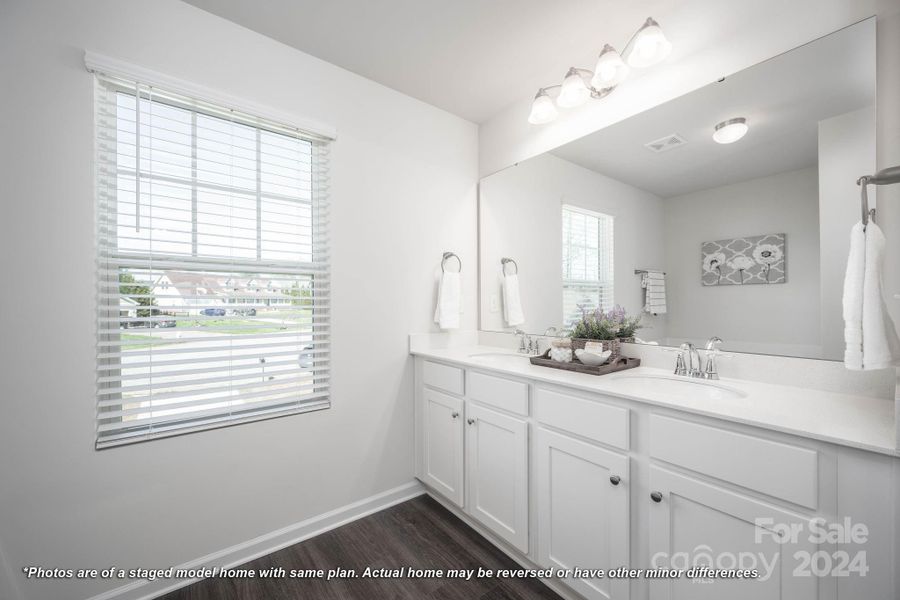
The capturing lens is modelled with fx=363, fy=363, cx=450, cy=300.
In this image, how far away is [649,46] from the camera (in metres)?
1.49

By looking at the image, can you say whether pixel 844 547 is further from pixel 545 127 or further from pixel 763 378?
pixel 545 127

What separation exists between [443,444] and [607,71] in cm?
204

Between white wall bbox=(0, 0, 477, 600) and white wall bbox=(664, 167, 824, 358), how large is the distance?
1410 millimetres

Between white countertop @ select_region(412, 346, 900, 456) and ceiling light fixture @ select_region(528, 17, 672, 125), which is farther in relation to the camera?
ceiling light fixture @ select_region(528, 17, 672, 125)

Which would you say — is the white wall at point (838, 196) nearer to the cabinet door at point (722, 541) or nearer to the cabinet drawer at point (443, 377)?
the cabinet door at point (722, 541)

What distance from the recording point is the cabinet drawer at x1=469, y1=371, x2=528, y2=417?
5.28 feet

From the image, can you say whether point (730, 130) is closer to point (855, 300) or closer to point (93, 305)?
point (855, 300)

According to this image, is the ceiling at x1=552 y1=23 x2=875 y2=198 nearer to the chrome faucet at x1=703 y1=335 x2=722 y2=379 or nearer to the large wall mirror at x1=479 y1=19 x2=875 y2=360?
the large wall mirror at x1=479 y1=19 x2=875 y2=360

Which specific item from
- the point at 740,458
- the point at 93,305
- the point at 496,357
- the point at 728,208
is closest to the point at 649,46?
the point at 728,208

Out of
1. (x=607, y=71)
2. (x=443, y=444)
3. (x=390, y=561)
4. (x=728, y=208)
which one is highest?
(x=607, y=71)

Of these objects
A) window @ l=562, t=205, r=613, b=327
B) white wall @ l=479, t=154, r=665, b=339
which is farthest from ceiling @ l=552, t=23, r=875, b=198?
window @ l=562, t=205, r=613, b=327

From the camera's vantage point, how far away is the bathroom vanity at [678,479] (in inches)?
33.8

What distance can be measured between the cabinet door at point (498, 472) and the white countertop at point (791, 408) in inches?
12.3

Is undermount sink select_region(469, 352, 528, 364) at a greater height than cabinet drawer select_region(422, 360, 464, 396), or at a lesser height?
greater
